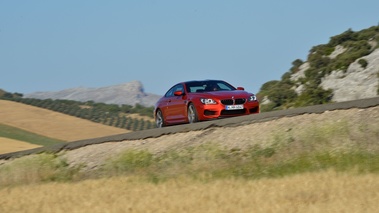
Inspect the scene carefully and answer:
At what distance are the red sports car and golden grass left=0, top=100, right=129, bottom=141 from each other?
122 feet

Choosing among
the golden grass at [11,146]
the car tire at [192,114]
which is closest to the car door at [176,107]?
the car tire at [192,114]

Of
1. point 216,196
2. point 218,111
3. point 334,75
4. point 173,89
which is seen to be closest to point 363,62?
point 334,75

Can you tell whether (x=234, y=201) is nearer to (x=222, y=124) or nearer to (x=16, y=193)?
(x=16, y=193)

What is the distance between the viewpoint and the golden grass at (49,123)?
64.6 m

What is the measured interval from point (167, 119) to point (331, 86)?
2515cm

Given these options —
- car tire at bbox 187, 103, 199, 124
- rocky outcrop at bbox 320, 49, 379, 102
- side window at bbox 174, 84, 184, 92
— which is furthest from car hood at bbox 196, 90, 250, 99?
rocky outcrop at bbox 320, 49, 379, 102

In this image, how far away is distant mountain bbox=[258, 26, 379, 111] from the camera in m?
45.7

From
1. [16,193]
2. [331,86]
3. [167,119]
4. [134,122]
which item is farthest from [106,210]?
[134,122]

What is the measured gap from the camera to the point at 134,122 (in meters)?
82.0

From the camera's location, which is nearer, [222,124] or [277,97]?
[222,124]

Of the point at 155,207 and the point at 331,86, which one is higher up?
the point at 331,86

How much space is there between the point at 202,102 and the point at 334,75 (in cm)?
2790

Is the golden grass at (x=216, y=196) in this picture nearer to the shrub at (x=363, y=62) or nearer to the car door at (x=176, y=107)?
the car door at (x=176, y=107)

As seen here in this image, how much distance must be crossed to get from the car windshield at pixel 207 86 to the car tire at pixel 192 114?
641 millimetres
